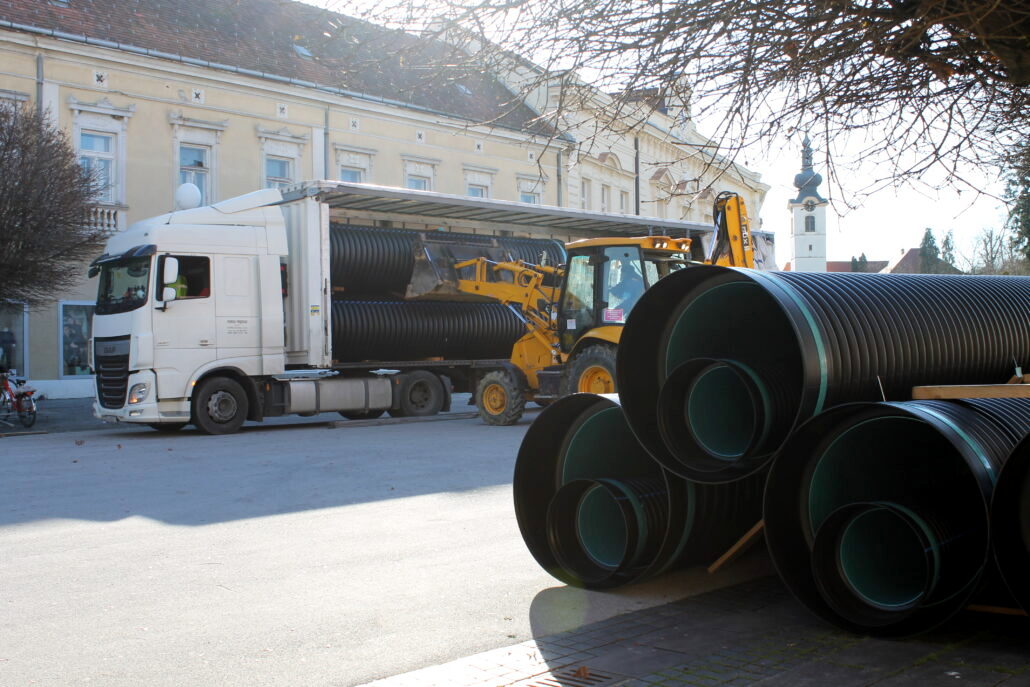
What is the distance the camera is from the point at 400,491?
10195 mm

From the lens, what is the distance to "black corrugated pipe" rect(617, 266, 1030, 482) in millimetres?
5656

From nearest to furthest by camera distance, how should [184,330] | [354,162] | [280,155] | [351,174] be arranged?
[184,330] < [280,155] < [354,162] < [351,174]

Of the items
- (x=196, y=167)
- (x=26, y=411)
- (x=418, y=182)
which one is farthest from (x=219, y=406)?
(x=418, y=182)

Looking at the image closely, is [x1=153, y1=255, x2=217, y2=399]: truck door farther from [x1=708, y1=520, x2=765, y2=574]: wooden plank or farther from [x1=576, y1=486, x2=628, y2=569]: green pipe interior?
[x1=708, y1=520, x2=765, y2=574]: wooden plank

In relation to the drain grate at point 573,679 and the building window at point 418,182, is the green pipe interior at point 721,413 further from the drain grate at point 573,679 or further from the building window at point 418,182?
the building window at point 418,182

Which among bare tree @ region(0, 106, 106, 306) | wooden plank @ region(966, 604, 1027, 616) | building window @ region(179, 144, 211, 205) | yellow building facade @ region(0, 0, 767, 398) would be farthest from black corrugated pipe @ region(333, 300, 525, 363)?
wooden plank @ region(966, 604, 1027, 616)

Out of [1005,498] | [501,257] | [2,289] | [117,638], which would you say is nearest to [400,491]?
[117,638]

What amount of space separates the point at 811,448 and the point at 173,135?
86.5 feet

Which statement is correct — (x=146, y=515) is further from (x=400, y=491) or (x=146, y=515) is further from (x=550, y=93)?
(x=550, y=93)

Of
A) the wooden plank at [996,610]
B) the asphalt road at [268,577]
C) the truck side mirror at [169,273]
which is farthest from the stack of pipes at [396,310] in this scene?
the wooden plank at [996,610]

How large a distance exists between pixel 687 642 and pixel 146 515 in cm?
542

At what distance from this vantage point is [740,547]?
6.12 meters

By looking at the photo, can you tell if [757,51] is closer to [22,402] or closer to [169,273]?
[169,273]

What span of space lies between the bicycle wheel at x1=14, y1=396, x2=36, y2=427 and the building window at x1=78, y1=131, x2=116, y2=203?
29.0ft
